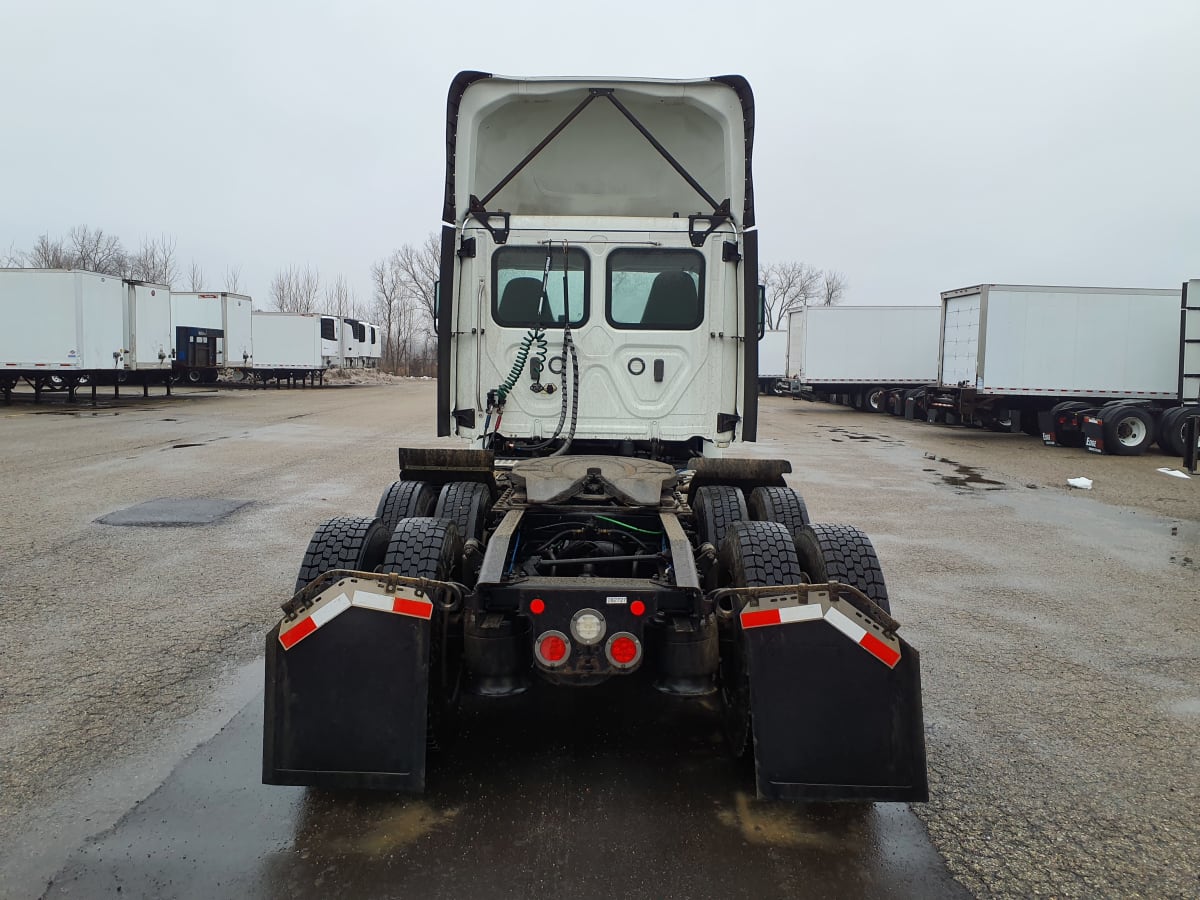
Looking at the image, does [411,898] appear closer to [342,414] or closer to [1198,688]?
[1198,688]

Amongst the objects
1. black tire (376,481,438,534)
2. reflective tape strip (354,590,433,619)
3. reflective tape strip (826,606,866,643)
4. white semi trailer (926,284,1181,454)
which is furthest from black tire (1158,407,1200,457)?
reflective tape strip (354,590,433,619)

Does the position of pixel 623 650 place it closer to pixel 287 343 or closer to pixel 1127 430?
pixel 1127 430

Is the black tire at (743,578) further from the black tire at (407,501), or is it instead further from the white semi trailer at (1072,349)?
the white semi trailer at (1072,349)

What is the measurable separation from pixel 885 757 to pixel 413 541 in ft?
6.69

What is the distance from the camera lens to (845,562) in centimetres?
386

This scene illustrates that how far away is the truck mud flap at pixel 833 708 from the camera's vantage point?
9.99 feet

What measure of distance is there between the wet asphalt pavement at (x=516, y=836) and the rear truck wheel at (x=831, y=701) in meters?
0.26

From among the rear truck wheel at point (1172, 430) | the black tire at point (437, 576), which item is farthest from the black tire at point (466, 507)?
the rear truck wheel at point (1172, 430)

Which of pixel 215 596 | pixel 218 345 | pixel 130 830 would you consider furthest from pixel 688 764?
pixel 218 345

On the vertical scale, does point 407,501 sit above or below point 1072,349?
below

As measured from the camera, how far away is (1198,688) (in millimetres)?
4793

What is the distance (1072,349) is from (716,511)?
18.5m

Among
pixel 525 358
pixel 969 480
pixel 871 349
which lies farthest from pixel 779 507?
pixel 871 349

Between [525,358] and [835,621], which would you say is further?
[525,358]
